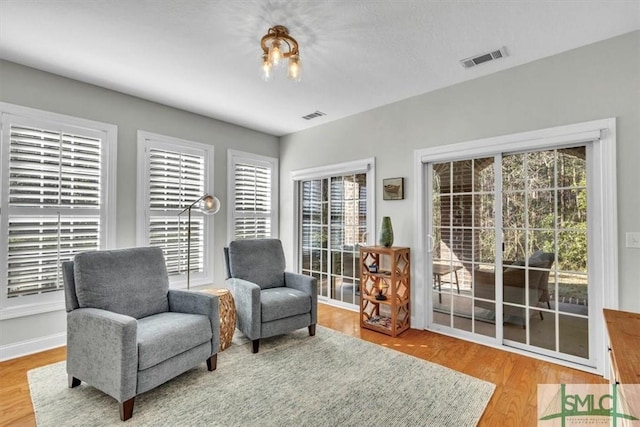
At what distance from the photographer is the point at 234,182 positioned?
4.41 m

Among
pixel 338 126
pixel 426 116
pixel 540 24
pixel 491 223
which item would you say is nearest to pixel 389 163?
pixel 426 116

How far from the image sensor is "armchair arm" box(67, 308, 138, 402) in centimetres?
186

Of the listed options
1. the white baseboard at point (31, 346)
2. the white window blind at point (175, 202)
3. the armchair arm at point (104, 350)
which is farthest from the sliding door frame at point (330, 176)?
the white baseboard at point (31, 346)

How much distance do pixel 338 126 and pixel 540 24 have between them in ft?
8.04

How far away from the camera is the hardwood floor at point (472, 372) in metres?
1.96

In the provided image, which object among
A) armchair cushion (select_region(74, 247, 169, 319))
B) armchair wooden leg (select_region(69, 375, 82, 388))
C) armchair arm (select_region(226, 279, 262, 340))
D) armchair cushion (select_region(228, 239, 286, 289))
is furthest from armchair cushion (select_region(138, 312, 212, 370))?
armchair cushion (select_region(228, 239, 286, 289))

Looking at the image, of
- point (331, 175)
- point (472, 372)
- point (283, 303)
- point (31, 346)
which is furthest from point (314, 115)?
point (31, 346)

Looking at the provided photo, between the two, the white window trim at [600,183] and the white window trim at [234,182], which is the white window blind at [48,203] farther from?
the white window trim at [600,183]

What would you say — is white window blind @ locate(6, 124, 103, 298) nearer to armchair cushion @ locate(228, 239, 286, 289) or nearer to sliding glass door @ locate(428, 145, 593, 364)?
armchair cushion @ locate(228, 239, 286, 289)

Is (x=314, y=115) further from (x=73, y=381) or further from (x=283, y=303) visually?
(x=73, y=381)

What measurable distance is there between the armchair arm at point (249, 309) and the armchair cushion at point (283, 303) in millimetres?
81

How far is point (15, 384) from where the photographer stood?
7.53ft

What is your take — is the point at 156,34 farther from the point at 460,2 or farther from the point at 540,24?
the point at 540,24

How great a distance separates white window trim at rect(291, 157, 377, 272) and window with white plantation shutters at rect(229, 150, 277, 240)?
0.38 m
